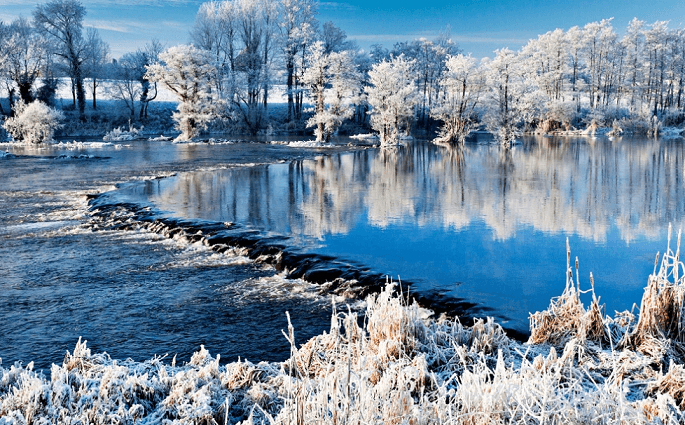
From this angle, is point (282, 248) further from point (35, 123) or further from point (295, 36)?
point (295, 36)

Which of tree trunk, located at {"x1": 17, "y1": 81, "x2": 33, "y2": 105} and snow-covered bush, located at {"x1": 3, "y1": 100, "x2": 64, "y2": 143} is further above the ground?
tree trunk, located at {"x1": 17, "y1": 81, "x2": 33, "y2": 105}

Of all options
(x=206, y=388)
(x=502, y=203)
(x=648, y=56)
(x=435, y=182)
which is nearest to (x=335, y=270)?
(x=206, y=388)

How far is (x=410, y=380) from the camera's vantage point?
3.97m

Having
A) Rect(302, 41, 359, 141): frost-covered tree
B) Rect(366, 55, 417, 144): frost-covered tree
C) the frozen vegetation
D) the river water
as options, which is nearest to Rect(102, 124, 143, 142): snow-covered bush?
Rect(302, 41, 359, 141): frost-covered tree

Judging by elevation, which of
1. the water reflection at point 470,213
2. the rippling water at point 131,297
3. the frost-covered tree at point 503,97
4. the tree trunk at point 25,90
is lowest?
the rippling water at point 131,297

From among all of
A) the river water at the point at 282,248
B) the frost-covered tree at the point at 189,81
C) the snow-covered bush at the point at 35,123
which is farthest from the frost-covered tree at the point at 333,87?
the river water at the point at 282,248

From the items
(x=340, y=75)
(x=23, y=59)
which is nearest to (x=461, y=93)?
(x=340, y=75)

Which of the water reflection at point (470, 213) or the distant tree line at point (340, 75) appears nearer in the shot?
the water reflection at point (470, 213)

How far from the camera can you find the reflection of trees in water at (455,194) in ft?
36.7

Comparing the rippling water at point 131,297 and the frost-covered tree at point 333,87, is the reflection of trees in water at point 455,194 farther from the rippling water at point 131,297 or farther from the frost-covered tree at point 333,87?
the frost-covered tree at point 333,87

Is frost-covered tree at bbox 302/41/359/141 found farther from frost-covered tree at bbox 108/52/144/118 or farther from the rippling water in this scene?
the rippling water

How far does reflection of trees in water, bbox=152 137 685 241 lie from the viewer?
1119 centimetres

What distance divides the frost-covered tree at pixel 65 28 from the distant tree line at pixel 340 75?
114 millimetres

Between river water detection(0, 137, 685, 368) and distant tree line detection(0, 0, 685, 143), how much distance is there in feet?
58.6
